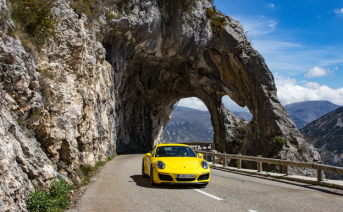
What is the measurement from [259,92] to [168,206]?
23246 millimetres

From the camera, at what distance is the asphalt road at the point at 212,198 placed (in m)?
6.12

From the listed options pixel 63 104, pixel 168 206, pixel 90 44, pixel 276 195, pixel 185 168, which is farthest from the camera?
pixel 90 44

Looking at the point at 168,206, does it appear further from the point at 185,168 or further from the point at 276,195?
the point at 276,195

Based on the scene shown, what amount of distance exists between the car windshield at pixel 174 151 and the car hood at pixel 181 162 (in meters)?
0.50

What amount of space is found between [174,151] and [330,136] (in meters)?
69.6

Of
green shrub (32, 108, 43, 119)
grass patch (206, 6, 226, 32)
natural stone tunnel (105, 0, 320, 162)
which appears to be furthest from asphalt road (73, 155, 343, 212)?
grass patch (206, 6, 226, 32)

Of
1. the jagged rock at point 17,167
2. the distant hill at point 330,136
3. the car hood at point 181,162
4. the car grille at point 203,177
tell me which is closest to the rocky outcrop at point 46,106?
the jagged rock at point 17,167

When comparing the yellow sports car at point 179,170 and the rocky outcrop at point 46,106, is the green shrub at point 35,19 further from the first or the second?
the yellow sports car at point 179,170

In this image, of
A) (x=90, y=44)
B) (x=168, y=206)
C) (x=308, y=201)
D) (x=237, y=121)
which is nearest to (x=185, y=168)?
(x=168, y=206)

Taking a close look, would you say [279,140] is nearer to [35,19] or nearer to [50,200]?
[35,19]

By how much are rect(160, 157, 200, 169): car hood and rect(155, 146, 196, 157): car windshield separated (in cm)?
50

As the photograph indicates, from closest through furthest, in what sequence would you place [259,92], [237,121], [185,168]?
[185,168] → [259,92] → [237,121]

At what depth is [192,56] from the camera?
2950cm

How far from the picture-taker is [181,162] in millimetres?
8906
